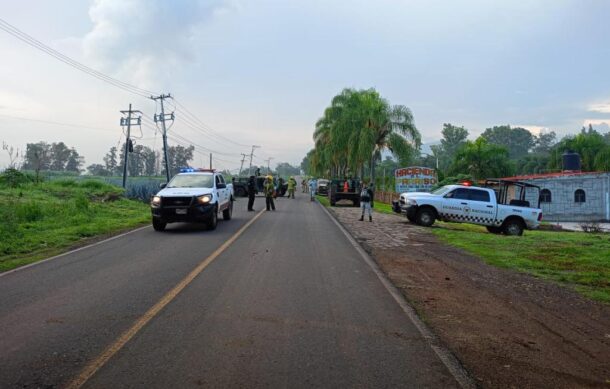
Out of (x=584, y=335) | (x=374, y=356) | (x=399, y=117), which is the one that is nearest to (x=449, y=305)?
(x=584, y=335)

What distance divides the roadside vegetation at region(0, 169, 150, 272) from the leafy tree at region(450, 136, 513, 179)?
137 feet

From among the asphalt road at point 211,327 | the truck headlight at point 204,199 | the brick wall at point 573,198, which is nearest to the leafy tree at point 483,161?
the brick wall at point 573,198

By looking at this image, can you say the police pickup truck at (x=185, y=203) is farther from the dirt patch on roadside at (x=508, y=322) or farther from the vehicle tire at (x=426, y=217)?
the vehicle tire at (x=426, y=217)

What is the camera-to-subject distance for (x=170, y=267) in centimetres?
941

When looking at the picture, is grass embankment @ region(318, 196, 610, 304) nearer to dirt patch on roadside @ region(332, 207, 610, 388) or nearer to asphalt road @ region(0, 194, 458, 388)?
dirt patch on roadside @ region(332, 207, 610, 388)

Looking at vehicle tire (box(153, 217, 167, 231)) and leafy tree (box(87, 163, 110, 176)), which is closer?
vehicle tire (box(153, 217, 167, 231))

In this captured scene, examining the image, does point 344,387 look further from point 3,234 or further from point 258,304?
point 3,234

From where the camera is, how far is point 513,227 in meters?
19.8

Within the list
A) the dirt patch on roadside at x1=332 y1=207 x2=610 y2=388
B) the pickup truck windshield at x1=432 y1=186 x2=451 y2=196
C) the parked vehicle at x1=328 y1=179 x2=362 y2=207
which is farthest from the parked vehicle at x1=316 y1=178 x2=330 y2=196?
the dirt patch on roadside at x1=332 y1=207 x2=610 y2=388

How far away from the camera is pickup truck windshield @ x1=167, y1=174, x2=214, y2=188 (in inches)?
666

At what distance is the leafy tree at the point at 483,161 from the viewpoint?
57.3 metres

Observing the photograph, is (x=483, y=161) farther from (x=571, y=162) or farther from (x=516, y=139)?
(x=516, y=139)

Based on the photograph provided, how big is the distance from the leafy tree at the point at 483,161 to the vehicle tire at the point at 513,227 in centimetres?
3882

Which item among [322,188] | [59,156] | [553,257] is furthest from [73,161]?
[553,257]
